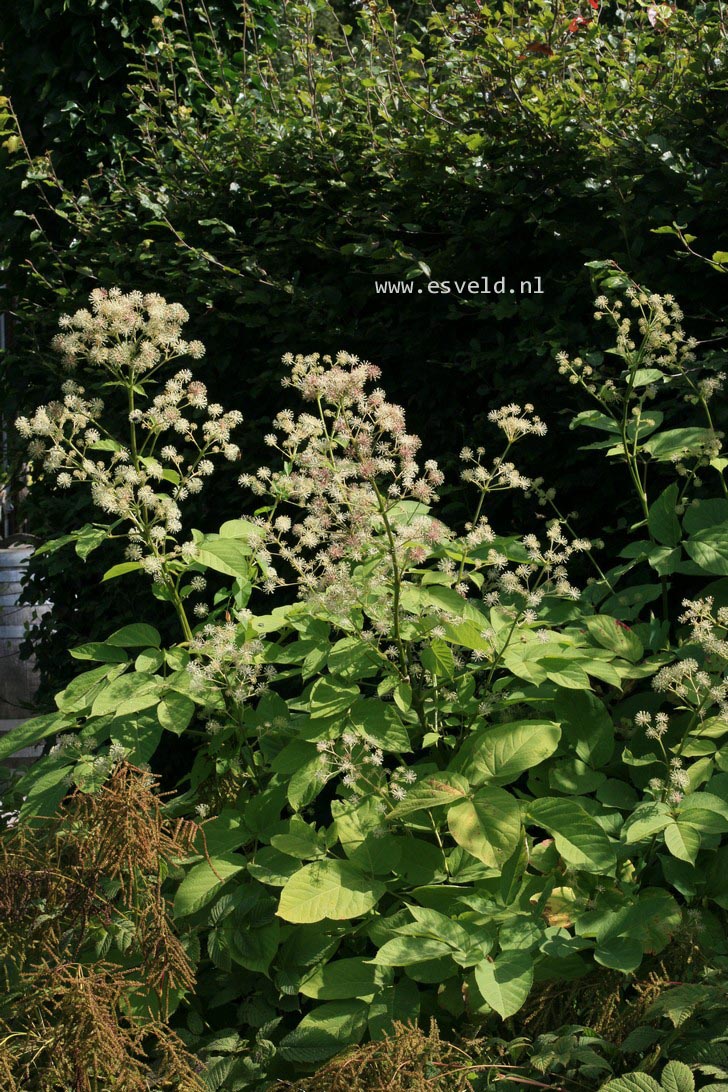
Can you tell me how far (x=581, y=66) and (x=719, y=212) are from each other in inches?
34.4

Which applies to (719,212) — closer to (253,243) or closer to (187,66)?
(253,243)

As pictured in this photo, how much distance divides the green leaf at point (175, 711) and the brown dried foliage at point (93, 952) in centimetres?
19

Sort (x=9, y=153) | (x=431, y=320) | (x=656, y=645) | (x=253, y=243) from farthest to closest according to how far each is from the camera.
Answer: (x=9, y=153) → (x=253, y=243) → (x=431, y=320) → (x=656, y=645)

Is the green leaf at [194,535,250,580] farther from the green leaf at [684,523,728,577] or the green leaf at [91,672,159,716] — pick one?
the green leaf at [684,523,728,577]

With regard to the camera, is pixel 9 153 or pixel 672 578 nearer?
pixel 672 578

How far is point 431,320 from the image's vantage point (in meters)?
2.98

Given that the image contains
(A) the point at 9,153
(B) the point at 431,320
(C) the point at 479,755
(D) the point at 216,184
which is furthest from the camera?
(A) the point at 9,153

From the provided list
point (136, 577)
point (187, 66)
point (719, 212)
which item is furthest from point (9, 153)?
point (719, 212)

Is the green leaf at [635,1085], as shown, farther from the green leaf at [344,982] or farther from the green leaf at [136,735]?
the green leaf at [136,735]

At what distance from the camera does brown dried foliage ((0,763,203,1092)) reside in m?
1.56

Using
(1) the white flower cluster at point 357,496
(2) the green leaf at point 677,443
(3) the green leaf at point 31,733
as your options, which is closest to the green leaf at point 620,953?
(1) the white flower cluster at point 357,496

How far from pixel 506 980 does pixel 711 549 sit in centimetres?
92

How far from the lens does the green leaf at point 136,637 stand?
2.23 m

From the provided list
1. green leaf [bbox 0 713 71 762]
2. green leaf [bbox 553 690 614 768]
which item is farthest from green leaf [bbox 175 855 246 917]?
green leaf [bbox 553 690 614 768]
